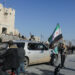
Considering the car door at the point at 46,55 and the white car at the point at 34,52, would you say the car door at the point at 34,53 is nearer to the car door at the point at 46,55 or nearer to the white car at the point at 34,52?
the white car at the point at 34,52

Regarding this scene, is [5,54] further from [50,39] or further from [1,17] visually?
[1,17]

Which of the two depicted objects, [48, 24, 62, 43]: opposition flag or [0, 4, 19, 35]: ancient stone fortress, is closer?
[48, 24, 62, 43]: opposition flag

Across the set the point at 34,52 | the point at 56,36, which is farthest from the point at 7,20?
the point at 34,52

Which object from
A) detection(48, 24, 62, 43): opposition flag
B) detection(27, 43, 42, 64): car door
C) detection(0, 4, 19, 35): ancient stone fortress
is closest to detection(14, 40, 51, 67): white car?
detection(27, 43, 42, 64): car door

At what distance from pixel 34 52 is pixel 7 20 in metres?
44.0

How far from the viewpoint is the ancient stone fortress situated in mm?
51531

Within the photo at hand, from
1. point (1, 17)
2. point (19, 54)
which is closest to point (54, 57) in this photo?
point (19, 54)

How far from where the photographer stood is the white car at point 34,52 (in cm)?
1020

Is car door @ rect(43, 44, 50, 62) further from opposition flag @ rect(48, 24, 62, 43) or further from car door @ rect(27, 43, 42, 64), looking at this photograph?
opposition flag @ rect(48, 24, 62, 43)

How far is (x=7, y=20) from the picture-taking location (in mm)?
53156

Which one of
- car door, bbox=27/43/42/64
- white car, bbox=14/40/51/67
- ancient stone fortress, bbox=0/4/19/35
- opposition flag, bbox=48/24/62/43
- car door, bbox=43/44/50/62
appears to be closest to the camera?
white car, bbox=14/40/51/67

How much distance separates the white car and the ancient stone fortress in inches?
1586

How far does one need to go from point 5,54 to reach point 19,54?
489 millimetres

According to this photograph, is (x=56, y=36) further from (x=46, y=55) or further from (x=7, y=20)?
(x=7, y=20)
